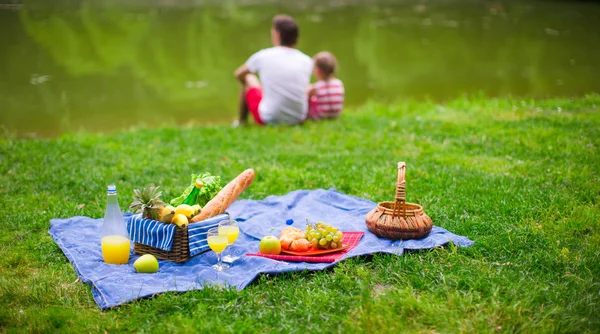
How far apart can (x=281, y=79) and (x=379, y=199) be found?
3574 mm

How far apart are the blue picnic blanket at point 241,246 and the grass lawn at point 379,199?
0.09m

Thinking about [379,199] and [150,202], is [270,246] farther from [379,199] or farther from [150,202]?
[379,199]

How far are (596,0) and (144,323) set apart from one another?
1304 inches

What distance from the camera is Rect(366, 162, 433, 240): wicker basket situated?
4.56m

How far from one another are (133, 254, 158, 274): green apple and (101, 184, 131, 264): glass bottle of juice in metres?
0.19

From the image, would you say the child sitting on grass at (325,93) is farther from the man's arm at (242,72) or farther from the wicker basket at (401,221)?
the wicker basket at (401,221)

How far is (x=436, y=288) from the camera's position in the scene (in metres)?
3.94

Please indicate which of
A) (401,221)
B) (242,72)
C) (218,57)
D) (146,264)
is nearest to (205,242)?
(146,264)

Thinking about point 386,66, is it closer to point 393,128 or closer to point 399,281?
point 393,128

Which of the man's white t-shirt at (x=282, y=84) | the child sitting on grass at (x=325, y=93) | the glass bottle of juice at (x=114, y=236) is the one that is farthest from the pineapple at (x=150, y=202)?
the child sitting on grass at (x=325, y=93)

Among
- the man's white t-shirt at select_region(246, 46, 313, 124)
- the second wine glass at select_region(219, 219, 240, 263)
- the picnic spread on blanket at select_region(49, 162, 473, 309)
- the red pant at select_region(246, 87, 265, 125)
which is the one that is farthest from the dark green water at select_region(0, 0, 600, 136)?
the second wine glass at select_region(219, 219, 240, 263)

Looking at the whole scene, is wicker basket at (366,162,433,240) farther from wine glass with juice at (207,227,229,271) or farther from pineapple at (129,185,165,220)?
pineapple at (129,185,165,220)

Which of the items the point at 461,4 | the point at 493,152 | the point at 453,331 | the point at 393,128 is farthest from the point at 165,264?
the point at 461,4

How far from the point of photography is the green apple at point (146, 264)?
4266 millimetres
